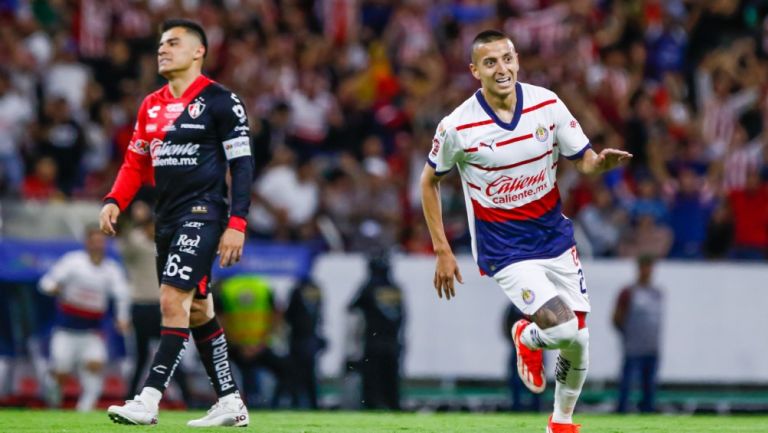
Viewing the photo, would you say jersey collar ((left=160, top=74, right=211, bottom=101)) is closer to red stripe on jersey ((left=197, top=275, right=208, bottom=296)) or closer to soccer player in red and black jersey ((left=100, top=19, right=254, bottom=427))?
soccer player in red and black jersey ((left=100, top=19, right=254, bottom=427))

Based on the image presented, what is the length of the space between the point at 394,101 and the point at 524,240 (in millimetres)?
12635

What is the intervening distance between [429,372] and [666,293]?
3467 millimetres

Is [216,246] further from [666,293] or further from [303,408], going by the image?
[666,293]

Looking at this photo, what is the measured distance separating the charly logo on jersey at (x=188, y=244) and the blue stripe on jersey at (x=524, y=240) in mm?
1953

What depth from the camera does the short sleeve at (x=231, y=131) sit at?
1006cm

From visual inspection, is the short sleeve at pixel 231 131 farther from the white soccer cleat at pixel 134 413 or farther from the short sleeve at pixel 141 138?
the white soccer cleat at pixel 134 413

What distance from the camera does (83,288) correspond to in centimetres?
1766

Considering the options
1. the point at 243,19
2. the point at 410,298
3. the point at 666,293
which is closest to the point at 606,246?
the point at 666,293

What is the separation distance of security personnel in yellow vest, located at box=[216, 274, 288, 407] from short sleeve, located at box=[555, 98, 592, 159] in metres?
9.47

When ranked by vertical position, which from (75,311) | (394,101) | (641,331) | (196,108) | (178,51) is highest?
(178,51)

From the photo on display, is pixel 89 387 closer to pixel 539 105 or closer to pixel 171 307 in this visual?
pixel 171 307

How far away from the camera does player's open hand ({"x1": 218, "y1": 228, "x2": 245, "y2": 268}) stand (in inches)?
383

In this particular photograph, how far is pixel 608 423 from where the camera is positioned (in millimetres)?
12141

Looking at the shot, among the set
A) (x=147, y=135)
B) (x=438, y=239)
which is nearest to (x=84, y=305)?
(x=147, y=135)
